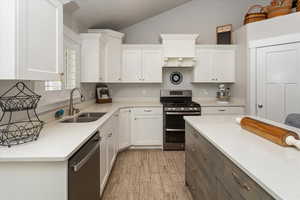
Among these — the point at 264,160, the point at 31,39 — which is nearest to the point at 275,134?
the point at 264,160

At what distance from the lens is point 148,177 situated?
288cm

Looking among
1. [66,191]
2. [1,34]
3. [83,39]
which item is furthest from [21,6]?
[83,39]

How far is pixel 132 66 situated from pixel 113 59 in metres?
0.43

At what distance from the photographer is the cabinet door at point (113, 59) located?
4012 mm

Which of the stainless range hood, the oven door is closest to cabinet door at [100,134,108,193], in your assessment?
the oven door

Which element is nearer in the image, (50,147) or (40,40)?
(50,147)

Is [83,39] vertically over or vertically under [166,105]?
over

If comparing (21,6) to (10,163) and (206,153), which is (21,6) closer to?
(10,163)

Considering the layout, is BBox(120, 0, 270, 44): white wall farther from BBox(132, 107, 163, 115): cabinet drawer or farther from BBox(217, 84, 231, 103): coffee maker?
BBox(132, 107, 163, 115): cabinet drawer

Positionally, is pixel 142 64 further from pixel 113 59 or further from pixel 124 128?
pixel 124 128

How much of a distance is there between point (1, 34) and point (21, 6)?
0.69 feet

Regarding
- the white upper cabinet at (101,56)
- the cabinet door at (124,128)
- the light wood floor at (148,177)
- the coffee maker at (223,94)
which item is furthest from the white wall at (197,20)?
the light wood floor at (148,177)

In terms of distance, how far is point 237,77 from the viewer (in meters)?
4.25

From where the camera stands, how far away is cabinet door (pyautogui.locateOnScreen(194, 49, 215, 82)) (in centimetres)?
432
